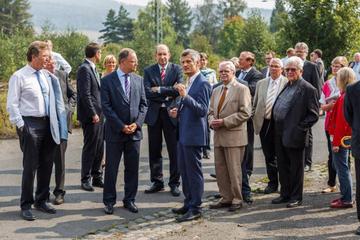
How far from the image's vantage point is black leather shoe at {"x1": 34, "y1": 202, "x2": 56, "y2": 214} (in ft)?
24.5

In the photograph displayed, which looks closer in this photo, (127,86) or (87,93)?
(127,86)

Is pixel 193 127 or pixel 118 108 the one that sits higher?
pixel 118 108

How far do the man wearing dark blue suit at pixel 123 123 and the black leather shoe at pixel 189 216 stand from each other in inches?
28.8

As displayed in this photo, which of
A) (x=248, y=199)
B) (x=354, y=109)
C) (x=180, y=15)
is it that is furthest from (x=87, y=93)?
(x=180, y=15)

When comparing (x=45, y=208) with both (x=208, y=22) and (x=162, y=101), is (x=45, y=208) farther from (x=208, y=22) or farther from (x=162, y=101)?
(x=208, y=22)

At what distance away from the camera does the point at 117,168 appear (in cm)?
761

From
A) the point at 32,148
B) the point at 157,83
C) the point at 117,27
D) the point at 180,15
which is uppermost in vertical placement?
the point at 180,15

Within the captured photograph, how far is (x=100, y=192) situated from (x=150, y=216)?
1.54 m

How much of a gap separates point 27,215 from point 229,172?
8.75 feet

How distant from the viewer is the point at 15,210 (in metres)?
7.56

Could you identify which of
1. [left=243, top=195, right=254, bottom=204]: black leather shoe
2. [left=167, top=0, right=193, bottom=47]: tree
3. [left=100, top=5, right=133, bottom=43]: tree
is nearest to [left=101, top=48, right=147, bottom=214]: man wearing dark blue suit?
[left=243, top=195, right=254, bottom=204]: black leather shoe

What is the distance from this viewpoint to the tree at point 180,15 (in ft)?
411

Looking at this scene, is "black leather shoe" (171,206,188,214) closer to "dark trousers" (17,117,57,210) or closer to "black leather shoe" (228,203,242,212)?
"black leather shoe" (228,203,242,212)

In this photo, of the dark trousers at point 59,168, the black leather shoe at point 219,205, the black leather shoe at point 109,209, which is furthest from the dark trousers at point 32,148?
the black leather shoe at point 219,205
